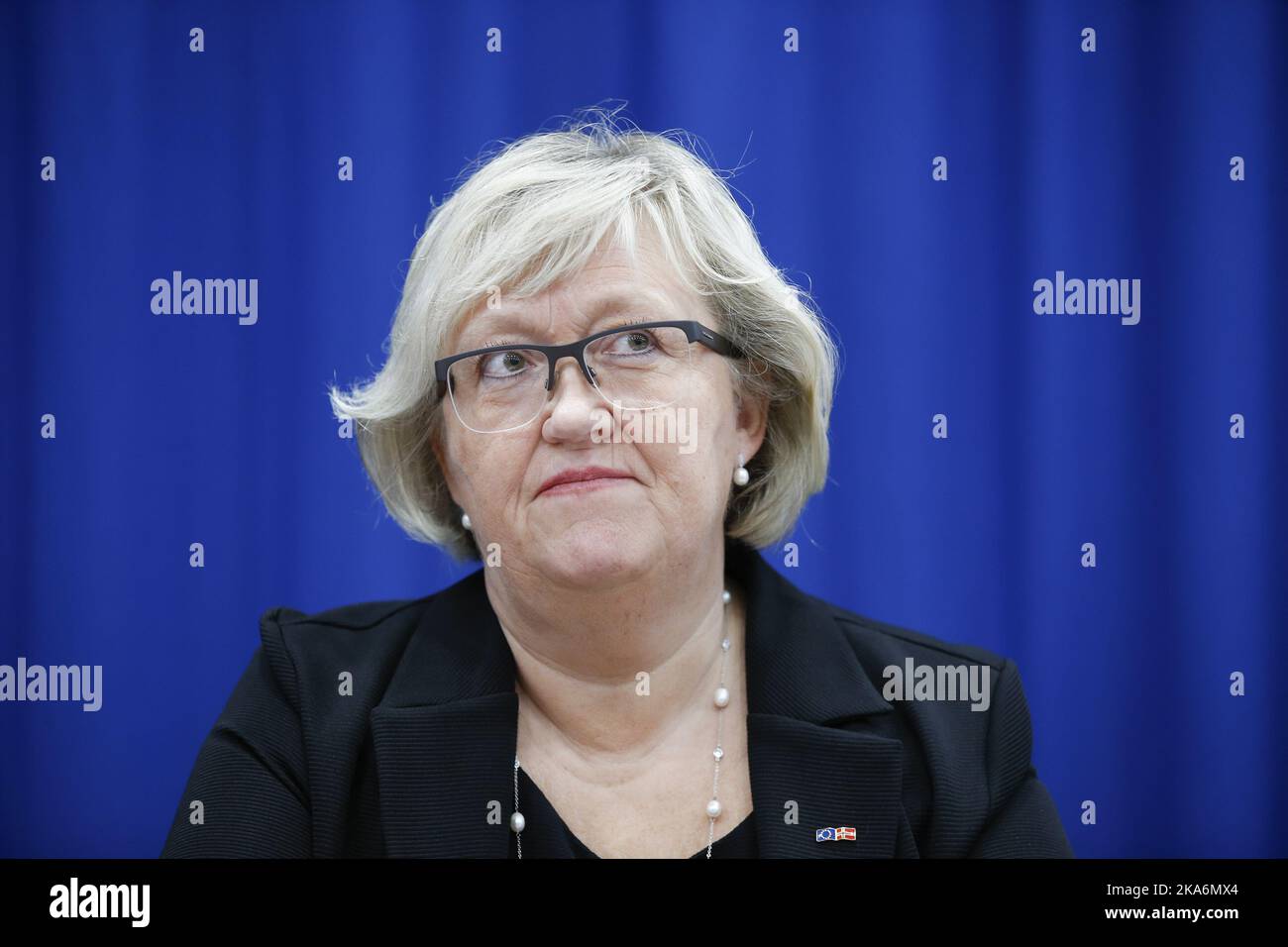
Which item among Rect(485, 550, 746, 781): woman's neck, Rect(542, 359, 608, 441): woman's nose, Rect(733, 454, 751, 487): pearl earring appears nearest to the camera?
Rect(542, 359, 608, 441): woman's nose

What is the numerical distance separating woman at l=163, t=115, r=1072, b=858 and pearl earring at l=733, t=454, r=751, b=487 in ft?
0.15

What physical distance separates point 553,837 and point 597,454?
1.87 feet

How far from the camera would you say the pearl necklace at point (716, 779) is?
160 cm

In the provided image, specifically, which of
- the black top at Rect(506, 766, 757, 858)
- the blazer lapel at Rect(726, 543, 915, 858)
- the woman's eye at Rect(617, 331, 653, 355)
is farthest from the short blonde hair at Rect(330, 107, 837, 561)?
the black top at Rect(506, 766, 757, 858)

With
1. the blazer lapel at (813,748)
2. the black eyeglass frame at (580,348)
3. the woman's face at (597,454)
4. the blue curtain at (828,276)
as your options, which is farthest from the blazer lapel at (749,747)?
the blue curtain at (828,276)

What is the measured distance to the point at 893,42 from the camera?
2.27 m

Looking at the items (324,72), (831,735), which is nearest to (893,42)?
(324,72)

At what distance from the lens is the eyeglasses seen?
1.60 meters

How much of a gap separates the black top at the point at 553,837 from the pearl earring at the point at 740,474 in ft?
1.75

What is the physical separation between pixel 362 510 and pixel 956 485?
1273 mm

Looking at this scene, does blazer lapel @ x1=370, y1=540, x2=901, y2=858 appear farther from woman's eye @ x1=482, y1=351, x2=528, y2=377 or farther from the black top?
woman's eye @ x1=482, y1=351, x2=528, y2=377

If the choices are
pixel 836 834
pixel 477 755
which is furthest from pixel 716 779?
pixel 477 755

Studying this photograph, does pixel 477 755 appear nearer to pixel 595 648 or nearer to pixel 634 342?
pixel 595 648

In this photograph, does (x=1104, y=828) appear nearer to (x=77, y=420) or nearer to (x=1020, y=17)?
(x=1020, y=17)
